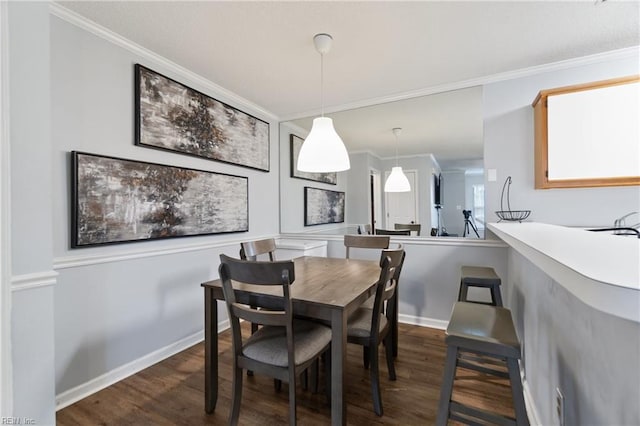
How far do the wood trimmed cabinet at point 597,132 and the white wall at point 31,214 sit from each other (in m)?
3.25

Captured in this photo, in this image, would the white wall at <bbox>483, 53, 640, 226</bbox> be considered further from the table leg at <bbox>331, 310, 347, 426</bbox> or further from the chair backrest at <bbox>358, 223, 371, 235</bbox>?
the table leg at <bbox>331, 310, 347, 426</bbox>

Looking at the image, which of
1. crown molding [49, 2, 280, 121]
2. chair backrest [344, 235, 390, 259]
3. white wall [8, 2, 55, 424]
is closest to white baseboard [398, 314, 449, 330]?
chair backrest [344, 235, 390, 259]

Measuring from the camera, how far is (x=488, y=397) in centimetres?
178

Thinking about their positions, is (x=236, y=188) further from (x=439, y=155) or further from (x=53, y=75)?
(x=439, y=155)

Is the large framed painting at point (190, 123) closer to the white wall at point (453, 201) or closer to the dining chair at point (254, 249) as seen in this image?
the dining chair at point (254, 249)

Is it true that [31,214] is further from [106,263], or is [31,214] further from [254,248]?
[254,248]

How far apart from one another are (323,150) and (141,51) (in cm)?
157

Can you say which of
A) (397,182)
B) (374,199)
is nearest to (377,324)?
(397,182)

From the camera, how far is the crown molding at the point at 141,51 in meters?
1.76

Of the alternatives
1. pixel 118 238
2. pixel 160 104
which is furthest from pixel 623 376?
pixel 160 104

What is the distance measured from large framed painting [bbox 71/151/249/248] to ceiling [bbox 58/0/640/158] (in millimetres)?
925

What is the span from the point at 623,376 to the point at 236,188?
288 centimetres

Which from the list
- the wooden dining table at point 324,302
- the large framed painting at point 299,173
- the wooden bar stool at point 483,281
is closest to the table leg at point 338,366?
the wooden dining table at point 324,302

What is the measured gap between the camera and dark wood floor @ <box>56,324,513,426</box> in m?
1.62
